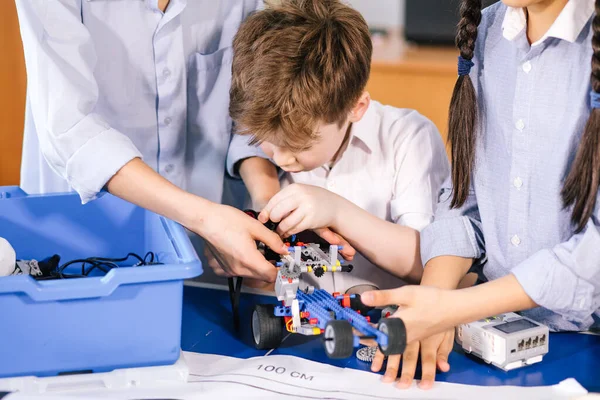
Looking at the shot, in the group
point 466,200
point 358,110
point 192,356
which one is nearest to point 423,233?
point 466,200

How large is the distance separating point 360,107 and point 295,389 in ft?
1.40

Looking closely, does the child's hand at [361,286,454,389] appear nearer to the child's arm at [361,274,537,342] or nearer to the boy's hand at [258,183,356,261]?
the child's arm at [361,274,537,342]

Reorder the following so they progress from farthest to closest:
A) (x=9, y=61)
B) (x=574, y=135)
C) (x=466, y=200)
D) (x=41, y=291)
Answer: (x=9, y=61)
(x=466, y=200)
(x=574, y=135)
(x=41, y=291)

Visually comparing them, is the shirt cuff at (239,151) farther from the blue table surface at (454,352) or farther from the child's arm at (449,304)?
the child's arm at (449,304)

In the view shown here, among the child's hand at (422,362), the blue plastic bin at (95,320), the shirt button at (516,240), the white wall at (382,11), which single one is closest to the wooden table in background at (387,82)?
the white wall at (382,11)

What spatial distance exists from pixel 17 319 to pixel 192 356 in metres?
0.21

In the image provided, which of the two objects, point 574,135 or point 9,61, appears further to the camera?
point 9,61

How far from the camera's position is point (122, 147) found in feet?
2.89

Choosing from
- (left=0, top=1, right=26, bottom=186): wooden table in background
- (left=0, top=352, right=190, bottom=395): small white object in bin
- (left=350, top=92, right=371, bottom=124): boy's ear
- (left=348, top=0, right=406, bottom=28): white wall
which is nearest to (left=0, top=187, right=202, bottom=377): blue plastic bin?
(left=0, top=352, right=190, bottom=395): small white object in bin

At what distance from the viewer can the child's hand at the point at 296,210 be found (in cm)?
91

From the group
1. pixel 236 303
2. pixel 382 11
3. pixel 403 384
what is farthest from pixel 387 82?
pixel 403 384

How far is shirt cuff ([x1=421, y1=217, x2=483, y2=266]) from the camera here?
0.93 metres

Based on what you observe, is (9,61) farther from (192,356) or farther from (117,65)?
(192,356)

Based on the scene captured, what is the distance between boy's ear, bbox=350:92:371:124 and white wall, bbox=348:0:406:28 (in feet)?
6.66
